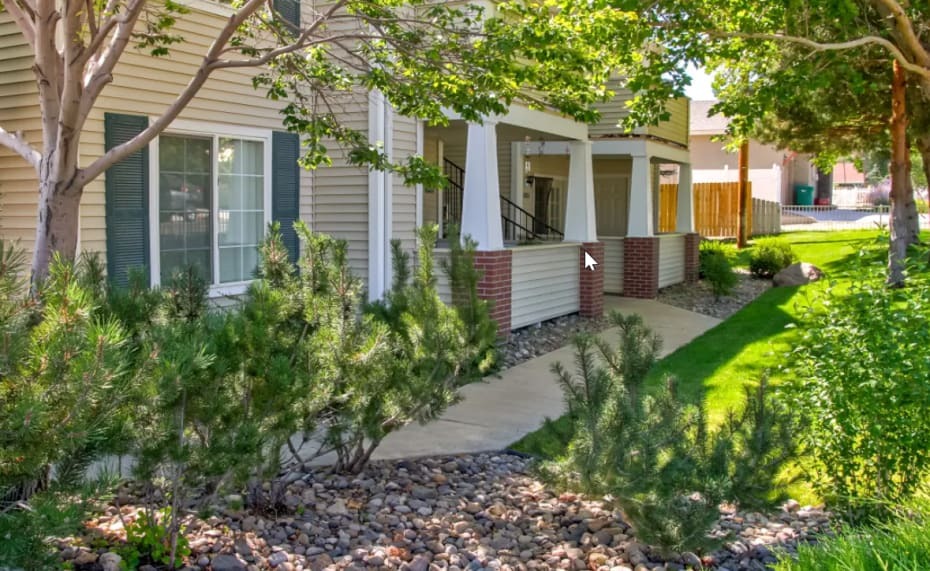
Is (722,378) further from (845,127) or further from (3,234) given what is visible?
(845,127)

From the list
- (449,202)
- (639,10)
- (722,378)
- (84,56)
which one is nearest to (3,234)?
(84,56)

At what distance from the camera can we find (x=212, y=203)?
8.90 meters

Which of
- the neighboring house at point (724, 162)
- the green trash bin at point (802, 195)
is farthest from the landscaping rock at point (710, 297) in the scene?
the green trash bin at point (802, 195)

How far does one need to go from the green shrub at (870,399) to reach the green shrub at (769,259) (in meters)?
15.1

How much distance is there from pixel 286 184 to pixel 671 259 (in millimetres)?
10861

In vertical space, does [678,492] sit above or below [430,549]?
above

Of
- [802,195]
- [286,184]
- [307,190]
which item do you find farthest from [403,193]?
[802,195]

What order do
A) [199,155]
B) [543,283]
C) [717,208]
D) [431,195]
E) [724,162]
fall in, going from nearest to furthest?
[199,155] < [543,283] < [431,195] < [717,208] < [724,162]

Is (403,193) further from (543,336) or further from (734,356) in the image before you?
(734,356)

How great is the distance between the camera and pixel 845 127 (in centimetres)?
1769

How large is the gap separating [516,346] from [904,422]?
22.9ft

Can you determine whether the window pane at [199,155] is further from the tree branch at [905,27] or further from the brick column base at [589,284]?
the tree branch at [905,27]

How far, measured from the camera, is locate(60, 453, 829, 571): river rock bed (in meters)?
4.35

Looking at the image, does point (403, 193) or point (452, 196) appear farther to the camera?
point (452, 196)
